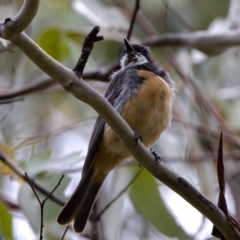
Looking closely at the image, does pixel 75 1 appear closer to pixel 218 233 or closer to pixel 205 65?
pixel 205 65

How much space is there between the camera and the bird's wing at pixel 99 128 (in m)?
2.80

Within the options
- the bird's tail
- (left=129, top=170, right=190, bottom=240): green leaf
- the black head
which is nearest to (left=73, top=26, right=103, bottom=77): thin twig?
the bird's tail

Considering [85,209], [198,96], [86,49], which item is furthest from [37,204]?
[198,96]

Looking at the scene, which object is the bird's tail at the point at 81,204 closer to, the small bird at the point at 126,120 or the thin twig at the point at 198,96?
the small bird at the point at 126,120

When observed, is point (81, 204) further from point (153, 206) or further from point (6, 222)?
point (153, 206)

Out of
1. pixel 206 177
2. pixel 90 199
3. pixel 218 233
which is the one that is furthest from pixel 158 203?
pixel 218 233

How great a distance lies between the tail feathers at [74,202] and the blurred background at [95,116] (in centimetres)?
17

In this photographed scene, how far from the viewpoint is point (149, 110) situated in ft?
9.15

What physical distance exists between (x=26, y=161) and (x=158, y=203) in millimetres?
857

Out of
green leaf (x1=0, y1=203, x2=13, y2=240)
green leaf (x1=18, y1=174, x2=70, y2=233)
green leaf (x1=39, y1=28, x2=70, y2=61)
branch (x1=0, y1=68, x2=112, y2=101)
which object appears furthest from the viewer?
green leaf (x1=39, y1=28, x2=70, y2=61)

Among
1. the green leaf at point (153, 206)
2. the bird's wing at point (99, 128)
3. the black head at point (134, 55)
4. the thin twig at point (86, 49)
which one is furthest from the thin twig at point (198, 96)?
the thin twig at point (86, 49)

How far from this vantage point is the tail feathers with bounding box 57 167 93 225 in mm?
2734

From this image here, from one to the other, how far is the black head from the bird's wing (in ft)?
1.15

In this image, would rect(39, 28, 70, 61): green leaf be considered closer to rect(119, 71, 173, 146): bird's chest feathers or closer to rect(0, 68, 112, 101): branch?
rect(0, 68, 112, 101): branch
